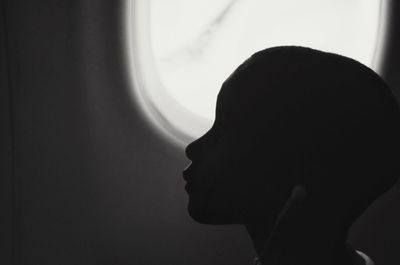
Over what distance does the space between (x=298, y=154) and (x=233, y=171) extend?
0.11 metres

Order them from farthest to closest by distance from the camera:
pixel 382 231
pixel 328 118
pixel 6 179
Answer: pixel 382 231, pixel 6 179, pixel 328 118

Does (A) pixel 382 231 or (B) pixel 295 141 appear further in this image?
(A) pixel 382 231

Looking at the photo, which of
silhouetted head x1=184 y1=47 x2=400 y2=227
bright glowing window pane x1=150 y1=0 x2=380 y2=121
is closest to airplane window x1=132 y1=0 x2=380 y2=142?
bright glowing window pane x1=150 y1=0 x2=380 y2=121

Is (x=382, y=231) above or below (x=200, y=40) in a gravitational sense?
below

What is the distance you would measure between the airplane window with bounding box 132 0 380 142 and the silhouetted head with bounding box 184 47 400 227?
0.29m

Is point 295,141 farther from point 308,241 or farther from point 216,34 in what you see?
point 216,34

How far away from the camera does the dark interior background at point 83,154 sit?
0.97m

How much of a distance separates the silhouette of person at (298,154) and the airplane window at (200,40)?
11.4 inches

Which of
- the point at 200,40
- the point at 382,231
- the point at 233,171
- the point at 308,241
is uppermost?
the point at 200,40

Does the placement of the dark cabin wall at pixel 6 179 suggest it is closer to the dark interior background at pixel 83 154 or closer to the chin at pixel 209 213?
the dark interior background at pixel 83 154

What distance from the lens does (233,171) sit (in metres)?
0.71

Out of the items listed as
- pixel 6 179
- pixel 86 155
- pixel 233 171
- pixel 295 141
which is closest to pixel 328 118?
pixel 295 141

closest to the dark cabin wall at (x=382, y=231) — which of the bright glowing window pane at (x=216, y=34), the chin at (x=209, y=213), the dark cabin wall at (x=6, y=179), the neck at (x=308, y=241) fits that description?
the bright glowing window pane at (x=216, y=34)

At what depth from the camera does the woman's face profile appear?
0.70m
